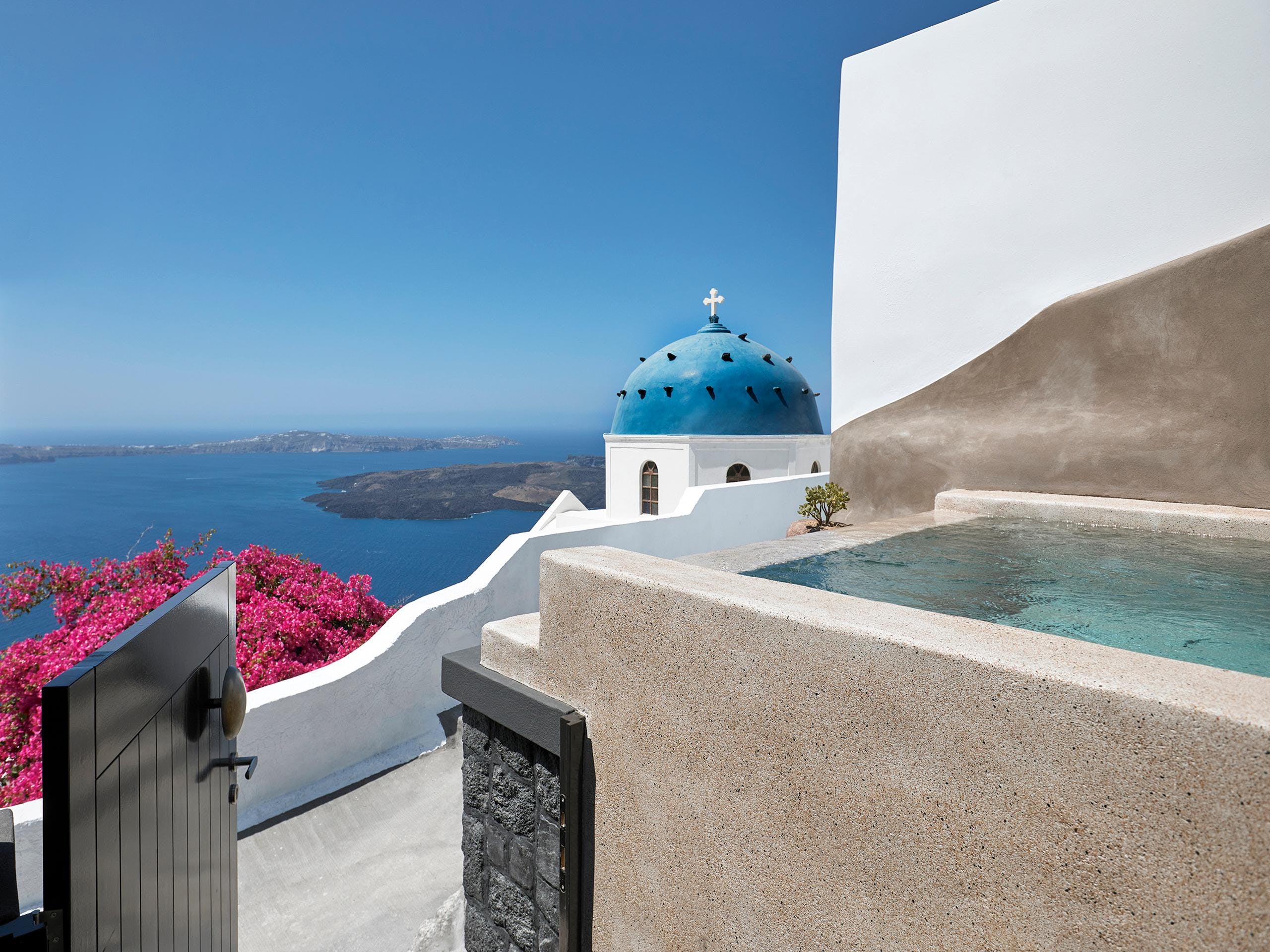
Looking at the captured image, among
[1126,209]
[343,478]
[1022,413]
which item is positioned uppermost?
[1126,209]

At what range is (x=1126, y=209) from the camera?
19.0 feet


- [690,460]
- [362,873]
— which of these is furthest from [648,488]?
[362,873]

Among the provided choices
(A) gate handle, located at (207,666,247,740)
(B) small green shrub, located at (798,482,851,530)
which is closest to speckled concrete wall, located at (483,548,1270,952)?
(A) gate handle, located at (207,666,247,740)

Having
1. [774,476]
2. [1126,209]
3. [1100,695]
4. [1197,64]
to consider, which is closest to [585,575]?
[1100,695]

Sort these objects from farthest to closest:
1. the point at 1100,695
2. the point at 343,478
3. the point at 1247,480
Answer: the point at 343,478 → the point at 1247,480 → the point at 1100,695

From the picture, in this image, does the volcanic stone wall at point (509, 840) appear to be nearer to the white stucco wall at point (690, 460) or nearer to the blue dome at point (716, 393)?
the white stucco wall at point (690, 460)

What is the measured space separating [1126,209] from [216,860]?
774 centimetres

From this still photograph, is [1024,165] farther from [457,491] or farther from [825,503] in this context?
[457,491]

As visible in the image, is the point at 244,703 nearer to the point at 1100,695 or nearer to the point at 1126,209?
the point at 1100,695

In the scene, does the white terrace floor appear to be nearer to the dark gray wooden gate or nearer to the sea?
the dark gray wooden gate

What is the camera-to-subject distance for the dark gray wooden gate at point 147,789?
4.39 ft

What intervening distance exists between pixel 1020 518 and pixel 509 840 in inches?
193

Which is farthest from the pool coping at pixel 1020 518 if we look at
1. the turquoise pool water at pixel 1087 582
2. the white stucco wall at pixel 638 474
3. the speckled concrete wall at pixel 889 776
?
the white stucco wall at pixel 638 474

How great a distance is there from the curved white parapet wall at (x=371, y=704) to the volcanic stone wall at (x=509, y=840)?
1.79 m
